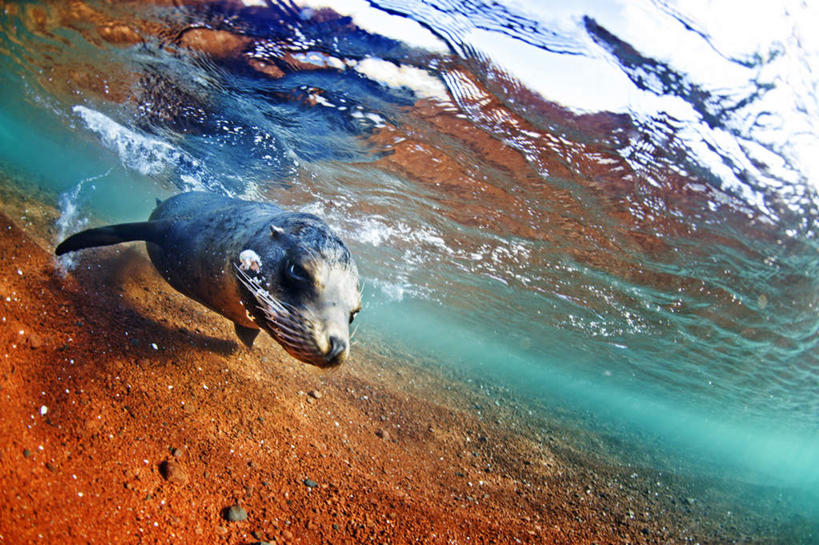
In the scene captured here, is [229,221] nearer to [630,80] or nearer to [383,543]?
[383,543]

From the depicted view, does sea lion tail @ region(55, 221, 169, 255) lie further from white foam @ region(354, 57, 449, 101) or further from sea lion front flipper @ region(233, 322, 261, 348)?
white foam @ region(354, 57, 449, 101)

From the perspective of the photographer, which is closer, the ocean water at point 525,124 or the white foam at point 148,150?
the ocean water at point 525,124

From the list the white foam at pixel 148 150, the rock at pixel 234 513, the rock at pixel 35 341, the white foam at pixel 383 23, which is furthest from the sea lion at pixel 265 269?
the white foam at pixel 148 150

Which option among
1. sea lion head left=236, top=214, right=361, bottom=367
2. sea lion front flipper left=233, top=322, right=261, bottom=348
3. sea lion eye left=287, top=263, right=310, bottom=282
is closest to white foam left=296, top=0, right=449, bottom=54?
sea lion head left=236, top=214, right=361, bottom=367

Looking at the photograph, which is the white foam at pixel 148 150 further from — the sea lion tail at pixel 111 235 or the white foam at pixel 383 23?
the white foam at pixel 383 23

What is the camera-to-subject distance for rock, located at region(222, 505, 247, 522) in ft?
6.72

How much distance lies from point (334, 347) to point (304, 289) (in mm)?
620

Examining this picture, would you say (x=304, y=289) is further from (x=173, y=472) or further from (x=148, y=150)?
(x=148, y=150)

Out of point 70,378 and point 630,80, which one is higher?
point 630,80

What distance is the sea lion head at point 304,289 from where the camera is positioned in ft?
8.54

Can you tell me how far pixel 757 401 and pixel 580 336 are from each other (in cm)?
1407

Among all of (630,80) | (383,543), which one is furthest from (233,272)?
(630,80)

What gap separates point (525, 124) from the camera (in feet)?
17.9

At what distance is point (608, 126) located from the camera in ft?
16.3
